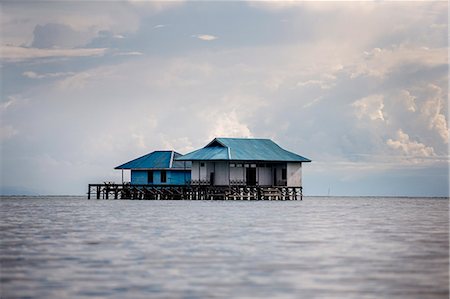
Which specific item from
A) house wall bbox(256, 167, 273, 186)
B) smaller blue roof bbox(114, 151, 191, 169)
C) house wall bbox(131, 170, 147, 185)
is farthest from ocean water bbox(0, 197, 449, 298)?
house wall bbox(131, 170, 147, 185)

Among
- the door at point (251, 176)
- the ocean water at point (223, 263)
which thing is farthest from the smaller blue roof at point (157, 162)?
the ocean water at point (223, 263)

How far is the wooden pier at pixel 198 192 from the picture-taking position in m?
62.3

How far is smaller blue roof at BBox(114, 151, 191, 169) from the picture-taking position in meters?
67.7

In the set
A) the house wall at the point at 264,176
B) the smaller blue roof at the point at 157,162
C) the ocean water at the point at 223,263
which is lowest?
the ocean water at the point at 223,263

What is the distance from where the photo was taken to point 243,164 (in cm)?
6234

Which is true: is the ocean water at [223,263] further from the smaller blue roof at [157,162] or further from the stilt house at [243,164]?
the smaller blue roof at [157,162]

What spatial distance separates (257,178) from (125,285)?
48725 millimetres

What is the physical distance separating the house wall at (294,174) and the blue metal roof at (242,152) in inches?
27.7

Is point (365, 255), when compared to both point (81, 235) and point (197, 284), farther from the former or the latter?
point (81, 235)

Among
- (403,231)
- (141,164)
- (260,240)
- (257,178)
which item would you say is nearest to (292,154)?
(257,178)

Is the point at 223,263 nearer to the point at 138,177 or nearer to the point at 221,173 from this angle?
the point at 221,173

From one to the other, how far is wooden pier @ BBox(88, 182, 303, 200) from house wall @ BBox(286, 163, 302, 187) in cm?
40

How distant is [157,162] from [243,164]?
9.40 m

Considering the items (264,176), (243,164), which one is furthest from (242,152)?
(264,176)
